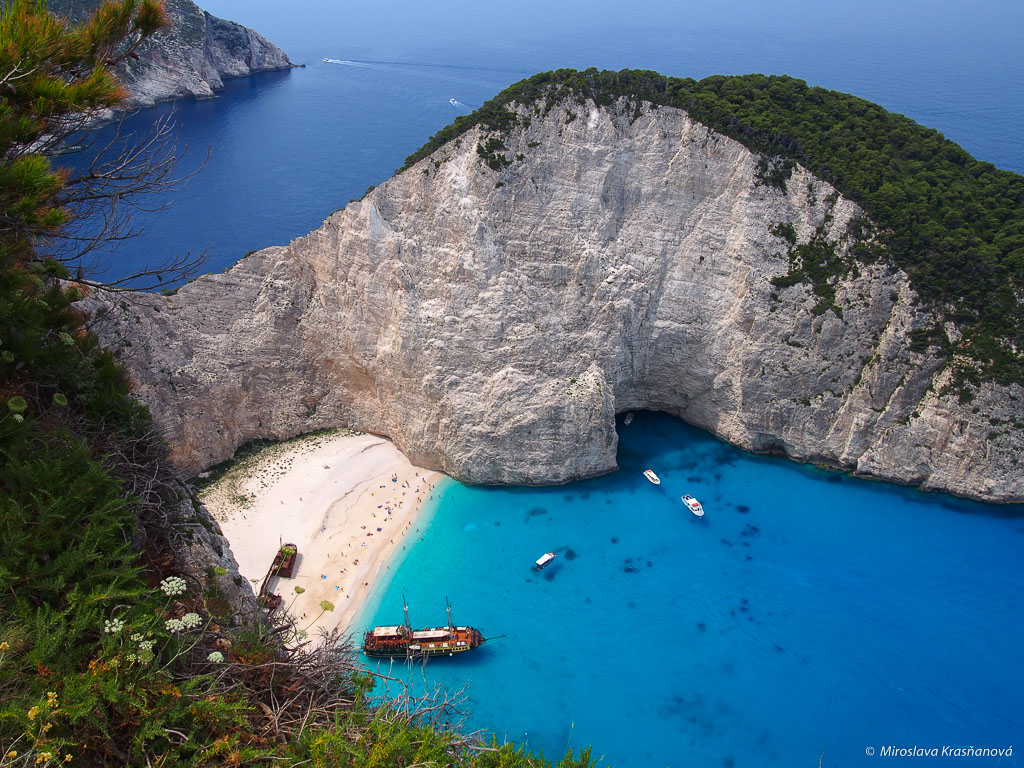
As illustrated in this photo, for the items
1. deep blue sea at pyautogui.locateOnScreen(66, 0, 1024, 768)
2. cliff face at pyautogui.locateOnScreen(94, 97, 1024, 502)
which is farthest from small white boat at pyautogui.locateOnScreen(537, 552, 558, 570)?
cliff face at pyautogui.locateOnScreen(94, 97, 1024, 502)

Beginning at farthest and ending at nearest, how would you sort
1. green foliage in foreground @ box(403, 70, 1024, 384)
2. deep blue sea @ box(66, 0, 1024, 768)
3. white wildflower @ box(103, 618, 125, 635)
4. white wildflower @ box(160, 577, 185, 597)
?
1. green foliage in foreground @ box(403, 70, 1024, 384)
2. deep blue sea @ box(66, 0, 1024, 768)
3. white wildflower @ box(160, 577, 185, 597)
4. white wildflower @ box(103, 618, 125, 635)

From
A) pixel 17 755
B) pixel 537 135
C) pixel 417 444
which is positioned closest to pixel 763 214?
pixel 537 135

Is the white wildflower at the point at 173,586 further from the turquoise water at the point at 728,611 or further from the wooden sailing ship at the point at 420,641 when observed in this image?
the wooden sailing ship at the point at 420,641

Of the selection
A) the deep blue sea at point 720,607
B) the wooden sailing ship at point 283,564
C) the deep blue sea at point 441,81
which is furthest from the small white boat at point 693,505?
the deep blue sea at point 441,81

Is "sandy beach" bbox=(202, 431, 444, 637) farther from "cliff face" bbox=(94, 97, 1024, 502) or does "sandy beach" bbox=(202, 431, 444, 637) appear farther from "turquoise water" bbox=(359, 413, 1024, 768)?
"cliff face" bbox=(94, 97, 1024, 502)

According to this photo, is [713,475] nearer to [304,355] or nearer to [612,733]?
[612,733]

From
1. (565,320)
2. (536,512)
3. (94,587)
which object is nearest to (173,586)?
(94,587)
